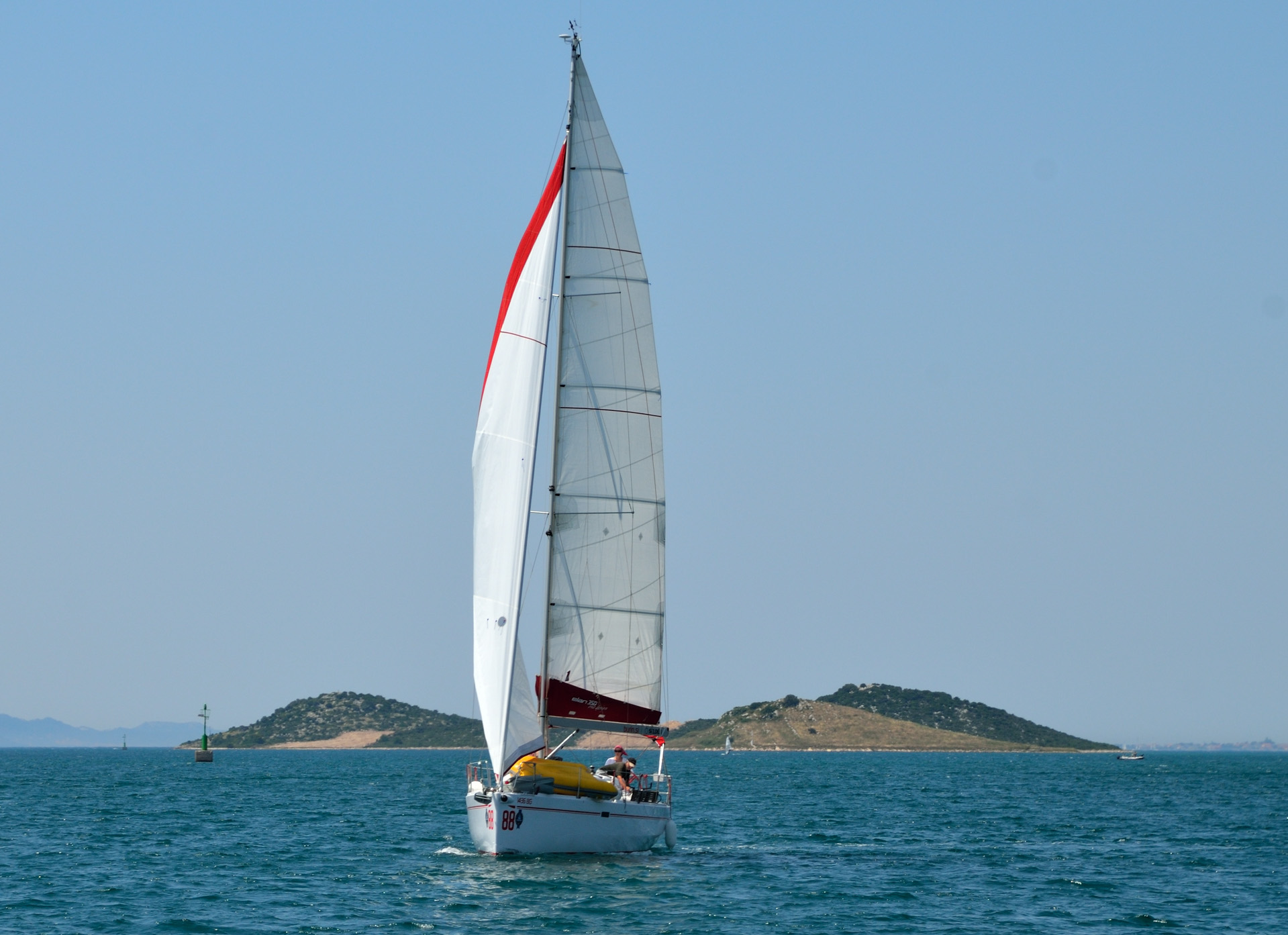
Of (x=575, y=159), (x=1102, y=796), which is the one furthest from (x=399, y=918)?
(x=1102, y=796)

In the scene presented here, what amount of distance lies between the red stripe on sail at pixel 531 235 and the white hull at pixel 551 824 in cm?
1145

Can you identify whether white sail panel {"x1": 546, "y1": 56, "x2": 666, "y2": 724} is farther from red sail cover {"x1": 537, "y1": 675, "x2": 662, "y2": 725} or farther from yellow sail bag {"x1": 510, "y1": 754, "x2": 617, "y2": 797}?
yellow sail bag {"x1": 510, "y1": 754, "x2": 617, "y2": 797}

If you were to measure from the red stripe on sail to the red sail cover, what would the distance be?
8759 millimetres

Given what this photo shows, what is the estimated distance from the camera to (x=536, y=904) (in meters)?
30.7

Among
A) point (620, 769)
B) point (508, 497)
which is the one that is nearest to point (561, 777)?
point (620, 769)

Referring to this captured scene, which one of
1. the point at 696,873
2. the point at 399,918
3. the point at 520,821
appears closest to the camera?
the point at 399,918

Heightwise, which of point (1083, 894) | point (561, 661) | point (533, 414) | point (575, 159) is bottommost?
point (1083, 894)

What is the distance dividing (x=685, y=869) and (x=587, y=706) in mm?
5122

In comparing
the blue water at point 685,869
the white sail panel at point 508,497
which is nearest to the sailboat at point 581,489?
the white sail panel at point 508,497

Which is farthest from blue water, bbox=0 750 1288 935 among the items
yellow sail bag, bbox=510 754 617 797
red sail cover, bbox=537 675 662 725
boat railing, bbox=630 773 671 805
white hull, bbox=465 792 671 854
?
red sail cover, bbox=537 675 662 725

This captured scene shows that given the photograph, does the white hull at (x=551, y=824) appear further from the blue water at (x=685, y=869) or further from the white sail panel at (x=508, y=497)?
the white sail panel at (x=508, y=497)

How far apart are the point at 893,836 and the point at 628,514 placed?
20166mm

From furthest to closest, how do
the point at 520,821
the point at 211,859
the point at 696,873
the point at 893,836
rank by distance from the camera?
the point at 893,836, the point at 211,859, the point at 696,873, the point at 520,821

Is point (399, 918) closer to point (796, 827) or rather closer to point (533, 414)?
point (533, 414)
